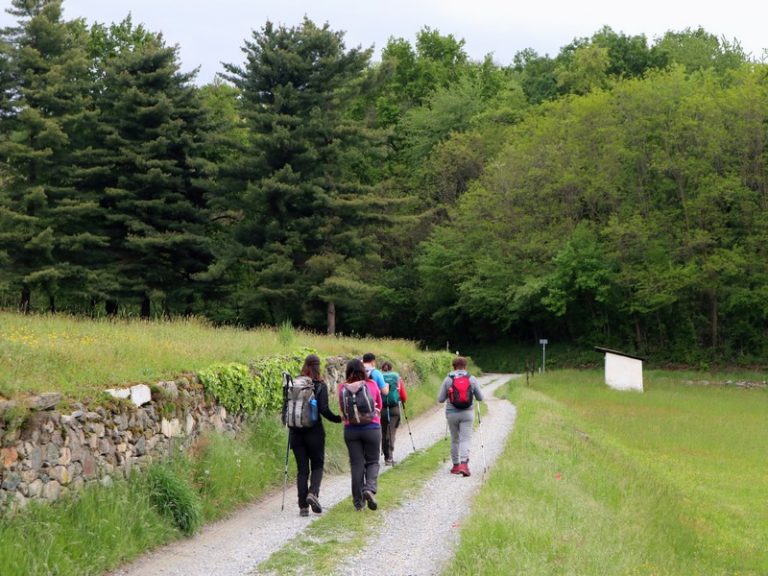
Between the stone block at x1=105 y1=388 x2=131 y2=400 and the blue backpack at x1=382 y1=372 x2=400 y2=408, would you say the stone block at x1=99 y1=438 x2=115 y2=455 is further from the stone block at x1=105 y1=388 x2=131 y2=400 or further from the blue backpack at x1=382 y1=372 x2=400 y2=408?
the blue backpack at x1=382 y1=372 x2=400 y2=408

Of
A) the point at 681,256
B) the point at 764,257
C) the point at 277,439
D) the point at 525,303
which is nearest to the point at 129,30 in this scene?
the point at 525,303

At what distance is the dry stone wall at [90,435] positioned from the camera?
7.04m

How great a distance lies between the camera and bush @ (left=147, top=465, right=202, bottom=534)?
8.77 metres

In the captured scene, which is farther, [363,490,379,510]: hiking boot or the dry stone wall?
[363,490,379,510]: hiking boot

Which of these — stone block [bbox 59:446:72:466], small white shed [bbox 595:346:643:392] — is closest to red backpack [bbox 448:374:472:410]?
stone block [bbox 59:446:72:466]

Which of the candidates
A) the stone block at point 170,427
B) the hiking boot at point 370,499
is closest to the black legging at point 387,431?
the hiking boot at point 370,499

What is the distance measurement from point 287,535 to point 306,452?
1211mm

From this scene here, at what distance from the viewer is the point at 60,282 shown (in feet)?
116

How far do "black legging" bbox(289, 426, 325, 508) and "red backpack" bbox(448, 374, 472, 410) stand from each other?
127 inches

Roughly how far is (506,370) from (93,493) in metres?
51.4

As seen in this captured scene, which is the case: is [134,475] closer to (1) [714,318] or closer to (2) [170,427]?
(2) [170,427]

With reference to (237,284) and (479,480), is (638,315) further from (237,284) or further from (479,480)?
(479,480)

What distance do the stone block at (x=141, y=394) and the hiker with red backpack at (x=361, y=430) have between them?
2388mm

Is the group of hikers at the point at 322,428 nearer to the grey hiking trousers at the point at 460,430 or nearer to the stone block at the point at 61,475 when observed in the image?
the stone block at the point at 61,475
